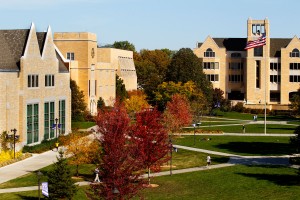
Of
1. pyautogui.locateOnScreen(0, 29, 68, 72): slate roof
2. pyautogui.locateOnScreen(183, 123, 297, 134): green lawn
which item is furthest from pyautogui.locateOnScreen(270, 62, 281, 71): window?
pyautogui.locateOnScreen(0, 29, 68, 72): slate roof

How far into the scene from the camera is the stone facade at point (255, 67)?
129625 mm

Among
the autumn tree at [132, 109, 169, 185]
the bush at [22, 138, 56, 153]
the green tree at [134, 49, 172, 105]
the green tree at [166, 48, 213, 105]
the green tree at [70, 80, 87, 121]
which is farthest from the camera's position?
the green tree at [134, 49, 172, 105]

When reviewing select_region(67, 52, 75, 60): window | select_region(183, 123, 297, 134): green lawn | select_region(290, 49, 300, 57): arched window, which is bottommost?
select_region(183, 123, 297, 134): green lawn

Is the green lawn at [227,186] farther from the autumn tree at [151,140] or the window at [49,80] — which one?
the window at [49,80]

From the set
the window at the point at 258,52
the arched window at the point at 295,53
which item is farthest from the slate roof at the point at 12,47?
the arched window at the point at 295,53

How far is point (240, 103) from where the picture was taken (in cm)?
12475

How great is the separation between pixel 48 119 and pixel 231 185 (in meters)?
30.4

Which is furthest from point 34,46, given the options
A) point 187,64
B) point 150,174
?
point 187,64

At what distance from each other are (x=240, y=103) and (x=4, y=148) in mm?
73812

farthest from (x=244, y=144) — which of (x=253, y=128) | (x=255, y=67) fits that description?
(x=255, y=67)

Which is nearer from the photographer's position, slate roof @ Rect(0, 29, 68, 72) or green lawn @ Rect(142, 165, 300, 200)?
green lawn @ Rect(142, 165, 300, 200)

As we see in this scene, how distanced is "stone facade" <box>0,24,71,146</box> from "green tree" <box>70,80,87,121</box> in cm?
1751

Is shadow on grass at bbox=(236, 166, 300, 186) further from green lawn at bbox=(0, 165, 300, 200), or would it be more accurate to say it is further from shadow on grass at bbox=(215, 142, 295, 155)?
shadow on grass at bbox=(215, 142, 295, 155)

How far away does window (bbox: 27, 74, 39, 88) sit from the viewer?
64.7 meters
